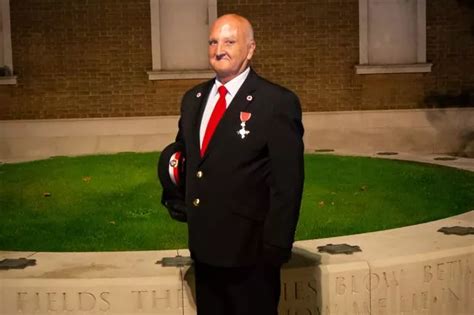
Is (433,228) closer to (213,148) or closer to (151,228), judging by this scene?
(151,228)

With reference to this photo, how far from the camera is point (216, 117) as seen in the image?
3.12 metres

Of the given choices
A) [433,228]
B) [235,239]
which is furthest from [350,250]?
[235,239]

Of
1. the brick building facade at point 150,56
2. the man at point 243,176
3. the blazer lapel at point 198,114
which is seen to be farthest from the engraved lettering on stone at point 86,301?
the brick building facade at point 150,56

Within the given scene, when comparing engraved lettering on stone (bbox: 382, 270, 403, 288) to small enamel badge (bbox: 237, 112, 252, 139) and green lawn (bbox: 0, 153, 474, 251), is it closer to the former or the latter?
green lawn (bbox: 0, 153, 474, 251)

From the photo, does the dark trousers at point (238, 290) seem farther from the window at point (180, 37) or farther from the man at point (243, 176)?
the window at point (180, 37)

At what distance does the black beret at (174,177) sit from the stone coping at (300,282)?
735 millimetres

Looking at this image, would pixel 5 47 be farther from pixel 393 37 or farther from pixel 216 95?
pixel 216 95

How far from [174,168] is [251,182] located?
43 centimetres

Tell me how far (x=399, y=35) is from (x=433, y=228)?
25.0 ft

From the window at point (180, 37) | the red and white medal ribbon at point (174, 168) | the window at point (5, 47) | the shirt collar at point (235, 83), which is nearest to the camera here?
the shirt collar at point (235, 83)

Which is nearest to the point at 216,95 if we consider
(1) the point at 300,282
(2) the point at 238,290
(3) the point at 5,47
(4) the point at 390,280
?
(2) the point at 238,290

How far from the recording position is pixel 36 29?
38.4 ft

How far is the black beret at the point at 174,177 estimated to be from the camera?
3303 millimetres

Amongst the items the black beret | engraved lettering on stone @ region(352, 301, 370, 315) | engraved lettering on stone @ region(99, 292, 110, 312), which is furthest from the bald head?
engraved lettering on stone @ region(352, 301, 370, 315)
